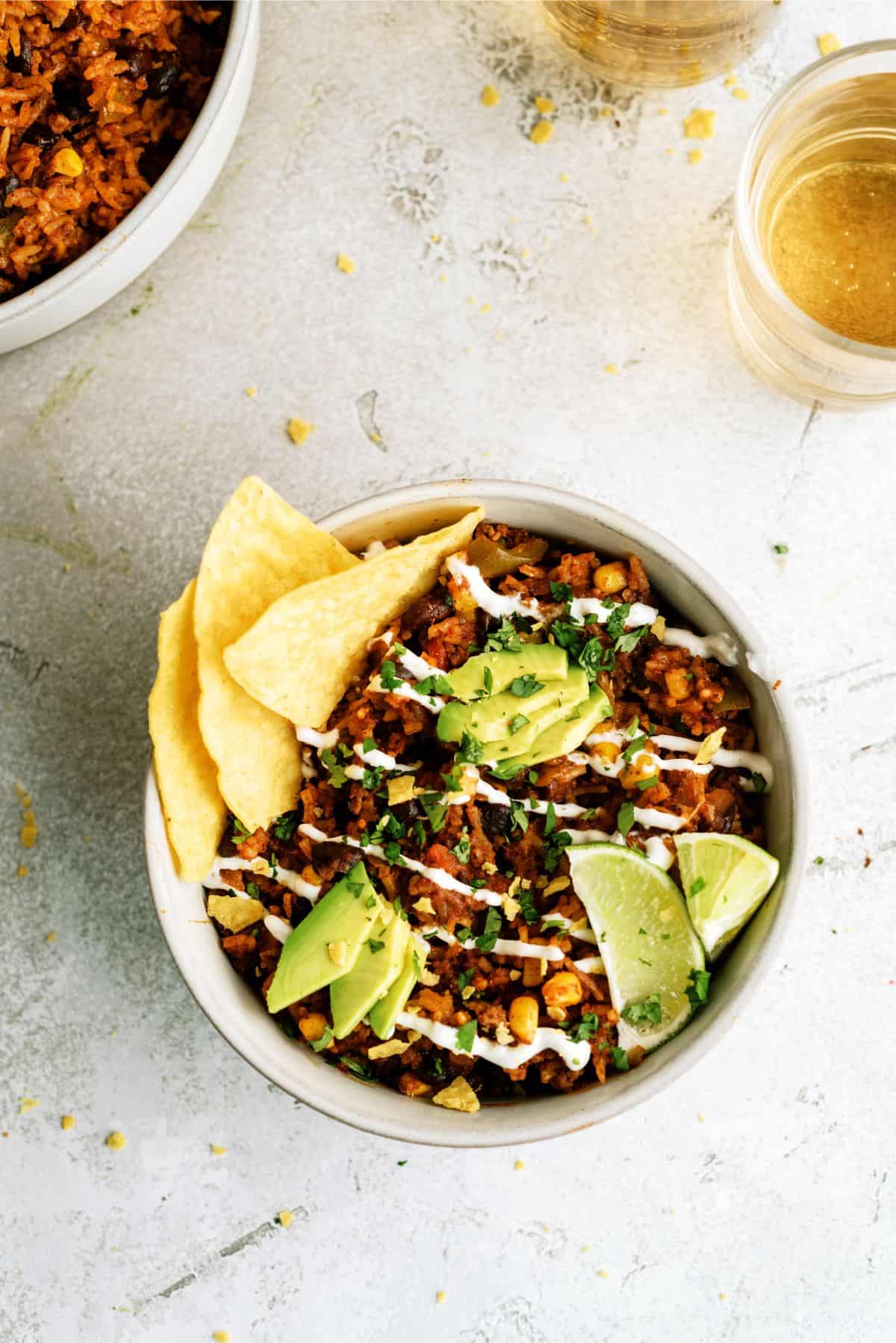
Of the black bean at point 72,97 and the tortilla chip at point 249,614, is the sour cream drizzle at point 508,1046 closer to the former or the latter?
the tortilla chip at point 249,614

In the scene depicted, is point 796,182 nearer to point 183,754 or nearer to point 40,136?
point 40,136

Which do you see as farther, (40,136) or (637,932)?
(40,136)

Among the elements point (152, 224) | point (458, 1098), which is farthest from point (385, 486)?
point (458, 1098)

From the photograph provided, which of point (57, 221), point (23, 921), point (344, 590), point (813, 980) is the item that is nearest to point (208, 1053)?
point (23, 921)

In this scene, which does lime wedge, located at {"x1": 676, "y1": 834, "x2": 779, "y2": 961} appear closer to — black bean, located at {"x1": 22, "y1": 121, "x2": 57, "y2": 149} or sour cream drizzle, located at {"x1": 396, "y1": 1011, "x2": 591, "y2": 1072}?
sour cream drizzle, located at {"x1": 396, "y1": 1011, "x2": 591, "y2": 1072}

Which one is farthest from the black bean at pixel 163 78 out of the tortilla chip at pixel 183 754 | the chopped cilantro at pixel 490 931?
the chopped cilantro at pixel 490 931

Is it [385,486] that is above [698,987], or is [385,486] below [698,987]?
above

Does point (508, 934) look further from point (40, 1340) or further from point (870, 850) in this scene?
point (40, 1340)
